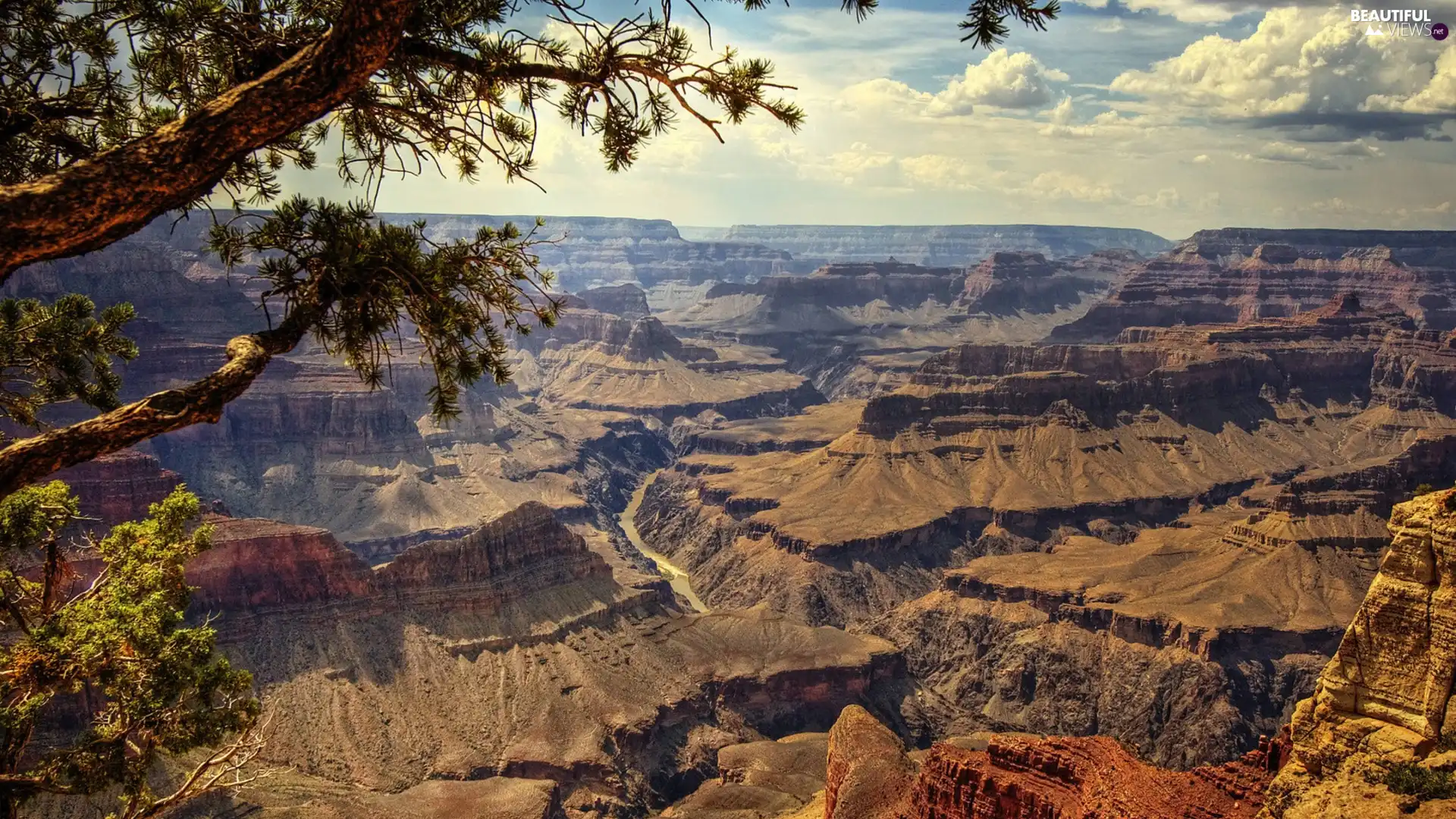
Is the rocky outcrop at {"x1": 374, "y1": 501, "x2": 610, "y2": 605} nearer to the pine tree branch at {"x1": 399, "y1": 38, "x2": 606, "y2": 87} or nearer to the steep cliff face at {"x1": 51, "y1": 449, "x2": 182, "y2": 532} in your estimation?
the steep cliff face at {"x1": 51, "y1": 449, "x2": 182, "y2": 532}

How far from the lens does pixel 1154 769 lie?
36469 mm

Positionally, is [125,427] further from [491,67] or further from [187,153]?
[491,67]

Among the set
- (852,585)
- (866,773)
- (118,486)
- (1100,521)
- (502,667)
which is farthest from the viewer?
(1100,521)

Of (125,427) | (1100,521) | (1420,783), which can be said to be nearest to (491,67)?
(125,427)

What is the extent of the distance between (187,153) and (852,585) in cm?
11845

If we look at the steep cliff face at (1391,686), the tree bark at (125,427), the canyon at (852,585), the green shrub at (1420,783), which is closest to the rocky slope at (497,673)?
the canyon at (852,585)

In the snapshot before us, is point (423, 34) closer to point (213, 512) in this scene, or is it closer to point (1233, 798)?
point (1233, 798)

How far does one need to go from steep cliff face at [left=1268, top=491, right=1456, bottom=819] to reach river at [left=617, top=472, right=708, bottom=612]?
325 ft

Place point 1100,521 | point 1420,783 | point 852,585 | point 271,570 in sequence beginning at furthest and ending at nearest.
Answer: point 1100,521 < point 852,585 < point 271,570 < point 1420,783

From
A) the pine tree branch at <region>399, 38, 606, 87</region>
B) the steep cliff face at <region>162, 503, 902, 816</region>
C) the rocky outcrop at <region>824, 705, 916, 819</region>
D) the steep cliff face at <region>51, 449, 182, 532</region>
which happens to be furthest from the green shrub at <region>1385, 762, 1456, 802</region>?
the steep cliff face at <region>51, 449, 182, 532</region>

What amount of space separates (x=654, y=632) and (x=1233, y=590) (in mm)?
54119

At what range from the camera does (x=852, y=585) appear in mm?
126000

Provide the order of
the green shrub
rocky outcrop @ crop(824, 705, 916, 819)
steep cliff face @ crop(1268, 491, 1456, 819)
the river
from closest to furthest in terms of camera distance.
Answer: the green shrub, steep cliff face @ crop(1268, 491, 1456, 819), rocky outcrop @ crop(824, 705, 916, 819), the river

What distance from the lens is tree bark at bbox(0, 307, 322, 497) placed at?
12.0 m
